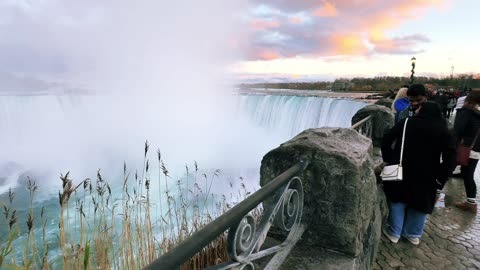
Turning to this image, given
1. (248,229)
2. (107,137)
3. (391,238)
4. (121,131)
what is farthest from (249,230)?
(121,131)

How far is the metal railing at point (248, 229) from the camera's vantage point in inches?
28.6

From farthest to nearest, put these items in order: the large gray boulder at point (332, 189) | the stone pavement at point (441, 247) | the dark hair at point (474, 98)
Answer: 1. the dark hair at point (474, 98)
2. the stone pavement at point (441, 247)
3. the large gray boulder at point (332, 189)

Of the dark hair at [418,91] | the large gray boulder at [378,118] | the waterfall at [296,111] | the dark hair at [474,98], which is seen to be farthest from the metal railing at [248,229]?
the waterfall at [296,111]

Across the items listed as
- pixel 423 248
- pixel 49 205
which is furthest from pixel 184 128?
pixel 423 248

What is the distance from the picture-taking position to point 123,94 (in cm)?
2884

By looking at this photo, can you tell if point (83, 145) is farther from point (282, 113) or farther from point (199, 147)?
point (282, 113)

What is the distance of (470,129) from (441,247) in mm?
1923

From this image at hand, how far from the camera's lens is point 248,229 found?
118 cm

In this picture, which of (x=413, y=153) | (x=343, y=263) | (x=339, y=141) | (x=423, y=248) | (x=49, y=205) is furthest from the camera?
(x=49, y=205)

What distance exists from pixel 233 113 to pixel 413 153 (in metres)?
24.8

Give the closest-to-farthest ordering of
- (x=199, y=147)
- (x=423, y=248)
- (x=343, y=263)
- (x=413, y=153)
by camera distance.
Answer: (x=343, y=263), (x=413, y=153), (x=423, y=248), (x=199, y=147)

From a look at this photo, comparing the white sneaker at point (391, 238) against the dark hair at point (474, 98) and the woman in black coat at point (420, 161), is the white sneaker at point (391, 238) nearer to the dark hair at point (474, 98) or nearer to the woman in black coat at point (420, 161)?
the woman in black coat at point (420, 161)

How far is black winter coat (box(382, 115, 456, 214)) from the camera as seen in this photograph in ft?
9.34

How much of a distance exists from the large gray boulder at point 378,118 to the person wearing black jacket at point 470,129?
5.00 feet
